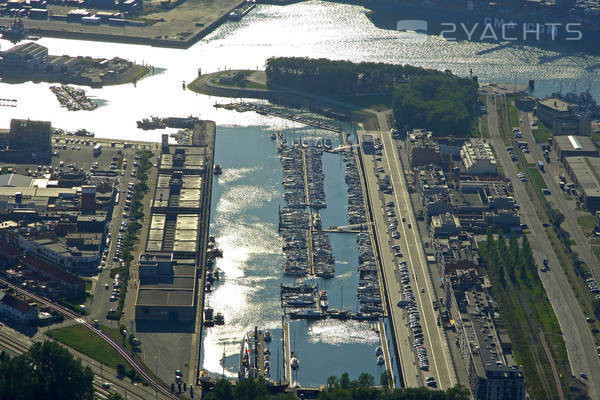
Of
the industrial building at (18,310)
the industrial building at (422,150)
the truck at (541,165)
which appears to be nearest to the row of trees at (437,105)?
the industrial building at (422,150)

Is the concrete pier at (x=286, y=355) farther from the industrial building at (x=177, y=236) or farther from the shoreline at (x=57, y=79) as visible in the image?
the shoreline at (x=57, y=79)

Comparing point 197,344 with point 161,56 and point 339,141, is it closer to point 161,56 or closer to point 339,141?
point 339,141

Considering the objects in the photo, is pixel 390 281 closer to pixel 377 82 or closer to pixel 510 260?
pixel 510 260

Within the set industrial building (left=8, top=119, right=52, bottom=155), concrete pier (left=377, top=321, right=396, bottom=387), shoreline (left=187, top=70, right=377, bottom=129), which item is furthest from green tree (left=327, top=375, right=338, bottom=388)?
shoreline (left=187, top=70, right=377, bottom=129)

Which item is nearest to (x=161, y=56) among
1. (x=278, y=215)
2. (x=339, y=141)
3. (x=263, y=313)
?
(x=339, y=141)

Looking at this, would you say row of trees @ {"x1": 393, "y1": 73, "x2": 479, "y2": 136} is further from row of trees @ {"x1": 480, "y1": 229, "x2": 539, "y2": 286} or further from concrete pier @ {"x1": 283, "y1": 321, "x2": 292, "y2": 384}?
concrete pier @ {"x1": 283, "y1": 321, "x2": 292, "y2": 384}

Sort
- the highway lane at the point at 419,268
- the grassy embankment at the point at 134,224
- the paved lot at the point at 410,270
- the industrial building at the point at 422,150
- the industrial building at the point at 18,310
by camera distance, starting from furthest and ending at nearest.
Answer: the industrial building at the point at 422,150 → the grassy embankment at the point at 134,224 → the industrial building at the point at 18,310 → the highway lane at the point at 419,268 → the paved lot at the point at 410,270
